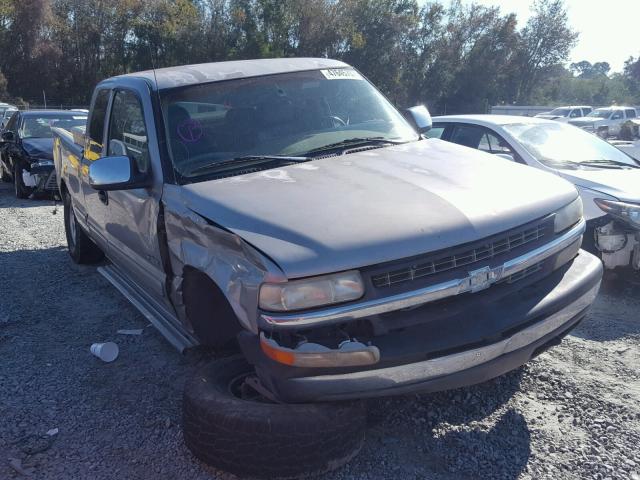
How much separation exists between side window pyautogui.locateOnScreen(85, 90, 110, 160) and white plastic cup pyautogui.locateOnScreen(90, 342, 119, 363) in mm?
1617

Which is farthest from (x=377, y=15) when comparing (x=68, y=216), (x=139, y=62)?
(x=68, y=216)

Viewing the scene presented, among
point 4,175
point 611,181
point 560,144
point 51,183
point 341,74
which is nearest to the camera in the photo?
point 341,74

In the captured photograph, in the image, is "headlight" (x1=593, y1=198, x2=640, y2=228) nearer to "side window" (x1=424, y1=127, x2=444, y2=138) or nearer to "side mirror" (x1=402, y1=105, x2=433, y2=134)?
"side mirror" (x1=402, y1=105, x2=433, y2=134)

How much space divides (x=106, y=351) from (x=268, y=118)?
1975 mm

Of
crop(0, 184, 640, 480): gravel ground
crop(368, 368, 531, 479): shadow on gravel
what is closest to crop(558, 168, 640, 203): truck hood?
crop(0, 184, 640, 480): gravel ground

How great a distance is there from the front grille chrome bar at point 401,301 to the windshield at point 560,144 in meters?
3.89

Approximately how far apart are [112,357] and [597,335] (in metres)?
3.49

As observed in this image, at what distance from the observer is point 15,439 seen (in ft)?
11.2

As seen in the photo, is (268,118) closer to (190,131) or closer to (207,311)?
(190,131)

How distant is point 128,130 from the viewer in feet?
14.8

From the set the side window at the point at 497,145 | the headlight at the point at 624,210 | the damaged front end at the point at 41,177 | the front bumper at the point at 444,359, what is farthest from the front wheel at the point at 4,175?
the front bumper at the point at 444,359

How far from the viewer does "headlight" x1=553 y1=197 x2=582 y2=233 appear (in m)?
3.39

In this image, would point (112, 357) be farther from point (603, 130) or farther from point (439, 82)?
point (439, 82)

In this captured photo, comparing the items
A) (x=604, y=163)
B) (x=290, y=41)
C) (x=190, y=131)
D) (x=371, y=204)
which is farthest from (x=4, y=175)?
(x=290, y=41)
